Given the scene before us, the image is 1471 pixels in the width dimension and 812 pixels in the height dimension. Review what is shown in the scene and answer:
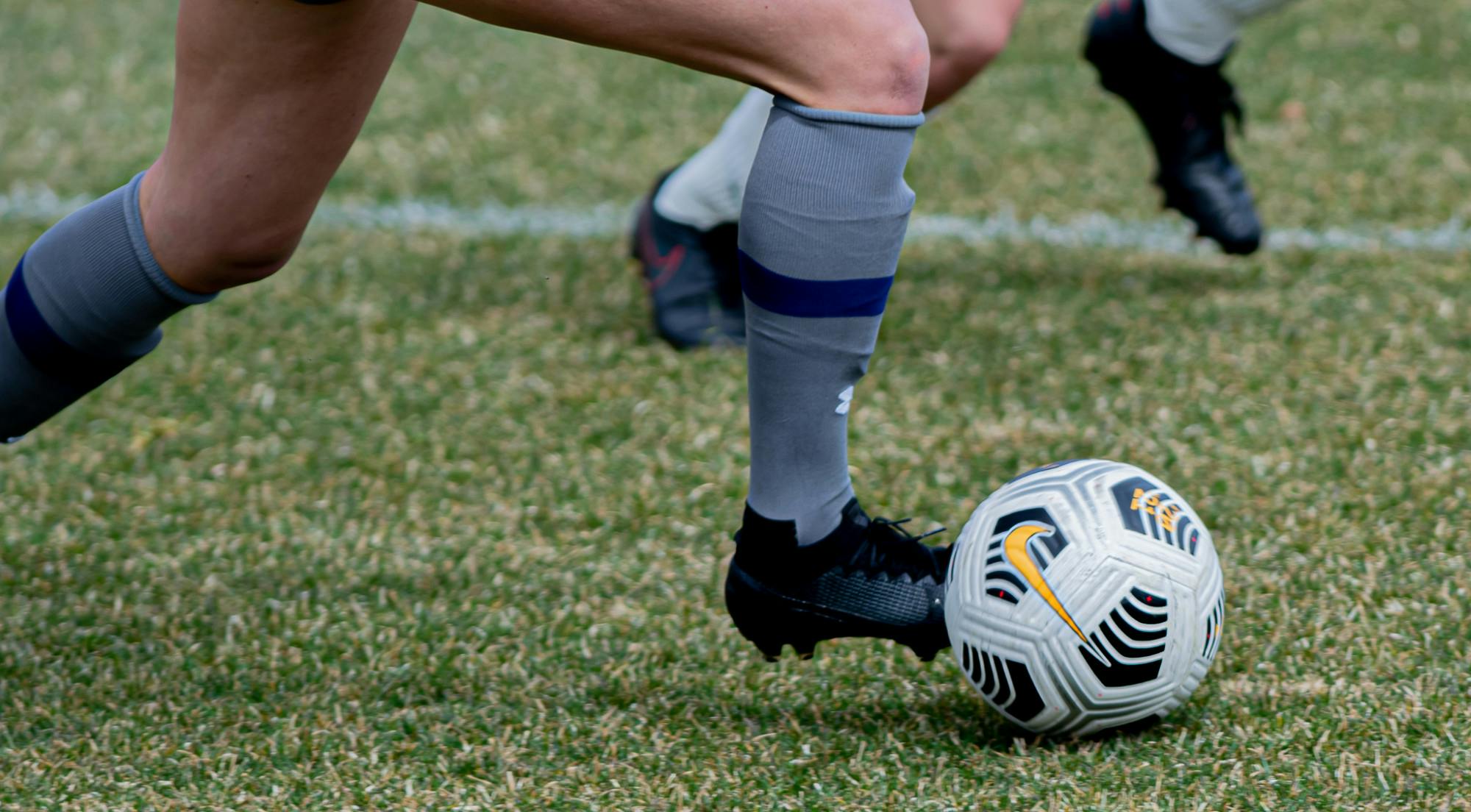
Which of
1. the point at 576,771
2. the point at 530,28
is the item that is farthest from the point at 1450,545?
the point at 530,28

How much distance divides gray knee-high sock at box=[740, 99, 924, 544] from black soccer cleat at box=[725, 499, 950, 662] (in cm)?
12

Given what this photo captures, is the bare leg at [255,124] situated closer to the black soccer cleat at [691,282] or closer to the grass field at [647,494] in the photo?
the grass field at [647,494]

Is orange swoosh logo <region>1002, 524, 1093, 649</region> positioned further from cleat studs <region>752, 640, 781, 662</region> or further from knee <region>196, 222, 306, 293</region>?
knee <region>196, 222, 306, 293</region>

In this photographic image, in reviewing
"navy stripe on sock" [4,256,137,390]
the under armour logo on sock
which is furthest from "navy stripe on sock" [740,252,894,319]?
"navy stripe on sock" [4,256,137,390]

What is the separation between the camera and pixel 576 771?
6.65 feet

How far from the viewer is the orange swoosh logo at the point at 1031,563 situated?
77.0 inches

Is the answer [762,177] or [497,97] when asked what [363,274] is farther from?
[762,177]

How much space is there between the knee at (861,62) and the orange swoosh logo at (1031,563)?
54cm

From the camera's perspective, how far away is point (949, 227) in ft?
15.1

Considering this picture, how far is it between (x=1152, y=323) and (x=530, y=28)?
2317mm

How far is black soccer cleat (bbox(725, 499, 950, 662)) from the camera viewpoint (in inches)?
81.2

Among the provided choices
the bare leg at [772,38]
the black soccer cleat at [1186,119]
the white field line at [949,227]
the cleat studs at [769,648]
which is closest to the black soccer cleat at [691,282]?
the white field line at [949,227]

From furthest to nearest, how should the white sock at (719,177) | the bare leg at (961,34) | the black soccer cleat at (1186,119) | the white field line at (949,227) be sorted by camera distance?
the white field line at (949,227) → the black soccer cleat at (1186,119) → the white sock at (719,177) → the bare leg at (961,34)

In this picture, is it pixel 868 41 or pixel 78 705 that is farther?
pixel 78 705
